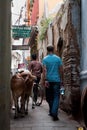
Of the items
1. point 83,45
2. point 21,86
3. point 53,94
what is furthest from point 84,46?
point 21,86

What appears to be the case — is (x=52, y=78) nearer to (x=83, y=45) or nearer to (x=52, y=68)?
(x=52, y=68)

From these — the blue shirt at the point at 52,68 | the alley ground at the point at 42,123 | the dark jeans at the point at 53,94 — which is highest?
the blue shirt at the point at 52,68

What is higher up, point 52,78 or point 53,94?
point 52,78

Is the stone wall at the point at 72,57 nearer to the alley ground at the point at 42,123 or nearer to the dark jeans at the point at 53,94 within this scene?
the alley ground at the point at 42,123

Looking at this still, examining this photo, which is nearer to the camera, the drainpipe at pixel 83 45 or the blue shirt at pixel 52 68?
the blue shirt at pixel 52 68

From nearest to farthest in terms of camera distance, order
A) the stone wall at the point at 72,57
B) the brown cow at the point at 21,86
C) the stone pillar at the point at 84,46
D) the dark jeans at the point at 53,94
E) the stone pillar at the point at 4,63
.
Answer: the stone pillar at the point at 4,63 → the dark jeans at the point at 53,94 → the brown cow at the point at 21,86 → the stone pillar at the point at 84,46 → the stone wall at the point at 72,57

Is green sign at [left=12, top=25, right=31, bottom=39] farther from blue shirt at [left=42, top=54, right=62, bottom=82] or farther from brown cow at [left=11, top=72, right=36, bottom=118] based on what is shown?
blue shirt at [left=42, top=54, right=62, bottom=82]

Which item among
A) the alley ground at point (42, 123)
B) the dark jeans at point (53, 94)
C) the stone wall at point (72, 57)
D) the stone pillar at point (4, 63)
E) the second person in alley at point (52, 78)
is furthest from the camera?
the stone wall at point (72, 57)

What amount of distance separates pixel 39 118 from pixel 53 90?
0.83 metres

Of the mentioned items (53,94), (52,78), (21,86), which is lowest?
(53,94)

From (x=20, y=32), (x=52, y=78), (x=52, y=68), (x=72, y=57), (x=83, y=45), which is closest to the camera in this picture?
(x=52, y=78)

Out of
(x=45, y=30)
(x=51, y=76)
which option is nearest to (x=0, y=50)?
(x=51, y=76)

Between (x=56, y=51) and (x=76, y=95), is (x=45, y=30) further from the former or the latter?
(x=76, y=95)

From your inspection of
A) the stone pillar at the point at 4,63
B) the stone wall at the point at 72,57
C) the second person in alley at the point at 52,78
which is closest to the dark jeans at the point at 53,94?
the second person in alley at the point at 52,78
